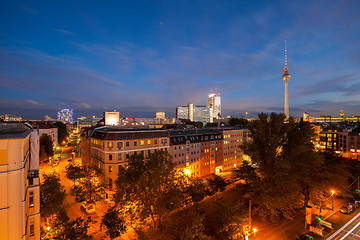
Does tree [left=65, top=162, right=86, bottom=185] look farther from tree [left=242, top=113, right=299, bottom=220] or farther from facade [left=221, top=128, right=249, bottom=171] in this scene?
facade [left=221, top=128, right=249, bottom=171]

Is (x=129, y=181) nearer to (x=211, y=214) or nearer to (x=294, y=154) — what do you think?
(x=211, y=214)

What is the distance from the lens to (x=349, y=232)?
23562mm

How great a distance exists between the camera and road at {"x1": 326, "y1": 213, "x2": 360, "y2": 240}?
73.8ft

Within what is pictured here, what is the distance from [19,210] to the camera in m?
11.3

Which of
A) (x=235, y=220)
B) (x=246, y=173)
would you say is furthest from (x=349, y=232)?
(x=235, y=220)

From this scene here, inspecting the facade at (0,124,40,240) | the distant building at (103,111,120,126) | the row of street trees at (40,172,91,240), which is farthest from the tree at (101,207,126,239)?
the distant building at (103,111,120,126)

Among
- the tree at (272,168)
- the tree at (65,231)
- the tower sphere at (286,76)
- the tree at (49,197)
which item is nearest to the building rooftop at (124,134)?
the tree at (49,197)

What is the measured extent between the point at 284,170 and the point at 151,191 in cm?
1782

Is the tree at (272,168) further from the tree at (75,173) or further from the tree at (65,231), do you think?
the tree at (75,173)

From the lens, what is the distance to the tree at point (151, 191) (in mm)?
20141

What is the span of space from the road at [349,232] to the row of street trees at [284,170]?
3999 mm

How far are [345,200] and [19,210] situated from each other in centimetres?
4897

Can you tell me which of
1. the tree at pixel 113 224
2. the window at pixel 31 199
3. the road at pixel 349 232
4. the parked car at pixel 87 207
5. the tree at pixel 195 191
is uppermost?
the window at pixel 31 199

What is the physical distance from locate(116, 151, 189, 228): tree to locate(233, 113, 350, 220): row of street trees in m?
12.1
